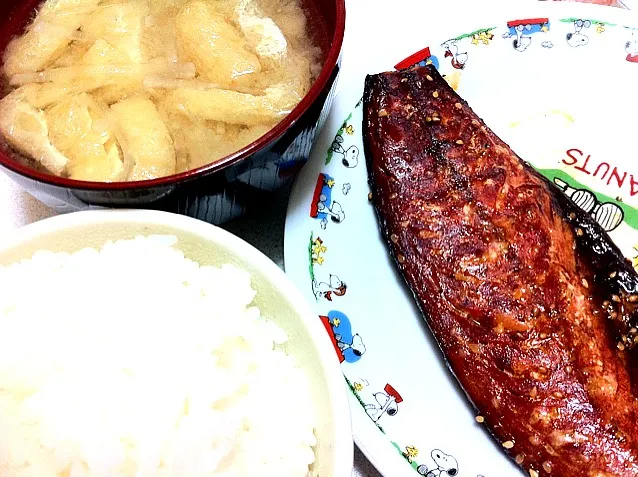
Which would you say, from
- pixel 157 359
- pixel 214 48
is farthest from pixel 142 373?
pixel 214 48

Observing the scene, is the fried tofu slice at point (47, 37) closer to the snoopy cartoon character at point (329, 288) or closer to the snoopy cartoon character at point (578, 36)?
the snoopy cartoon character at point (329, 288)

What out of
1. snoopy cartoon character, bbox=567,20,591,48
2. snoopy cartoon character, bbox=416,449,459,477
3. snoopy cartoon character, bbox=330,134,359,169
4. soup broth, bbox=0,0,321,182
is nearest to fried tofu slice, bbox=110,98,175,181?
soup broth, bbox=0,0,321,182

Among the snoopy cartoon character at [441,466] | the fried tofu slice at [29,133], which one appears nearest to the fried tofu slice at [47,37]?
the fried tofu slice at [29,133]

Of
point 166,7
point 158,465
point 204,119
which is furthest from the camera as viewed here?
point 166,7

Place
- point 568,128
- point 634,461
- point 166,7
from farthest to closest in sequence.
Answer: point 568,128, point 166,7, point 634,461

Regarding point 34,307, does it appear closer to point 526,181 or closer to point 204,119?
point 204,119

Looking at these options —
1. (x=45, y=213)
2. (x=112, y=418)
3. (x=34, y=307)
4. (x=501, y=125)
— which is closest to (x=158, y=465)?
(x=112, y=418)

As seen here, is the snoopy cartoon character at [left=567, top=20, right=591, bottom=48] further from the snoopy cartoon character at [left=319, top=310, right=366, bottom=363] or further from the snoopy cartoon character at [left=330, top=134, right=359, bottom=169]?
the snoopy cartoon character at [left=319, top=310, right=366, bottom=363]

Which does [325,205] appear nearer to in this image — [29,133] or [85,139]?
[85,139]
